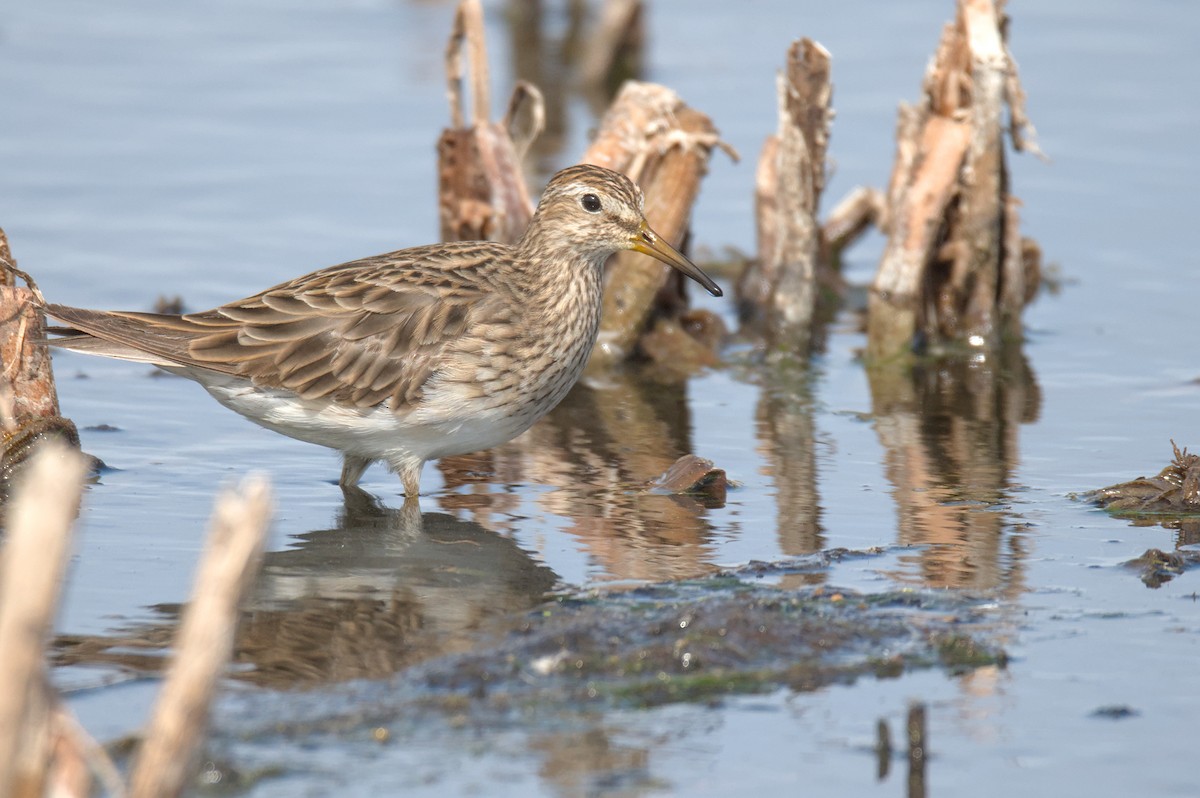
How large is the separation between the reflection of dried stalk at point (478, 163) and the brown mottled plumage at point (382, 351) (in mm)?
2443

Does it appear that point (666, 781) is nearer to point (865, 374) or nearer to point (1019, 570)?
point (1019, 570)

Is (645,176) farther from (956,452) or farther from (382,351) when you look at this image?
→ (382,351)

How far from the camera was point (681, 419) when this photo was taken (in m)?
10.4

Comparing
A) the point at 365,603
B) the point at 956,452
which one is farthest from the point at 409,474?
the point at 956,452

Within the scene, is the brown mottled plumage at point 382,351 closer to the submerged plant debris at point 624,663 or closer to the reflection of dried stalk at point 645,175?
the submerged plant debris at point 624,663

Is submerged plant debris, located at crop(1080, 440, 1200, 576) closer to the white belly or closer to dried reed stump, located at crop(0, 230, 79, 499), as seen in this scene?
the white belly

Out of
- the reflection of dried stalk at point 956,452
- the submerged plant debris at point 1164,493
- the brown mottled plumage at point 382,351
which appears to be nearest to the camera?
the reflection of dried stalk at point 956,452

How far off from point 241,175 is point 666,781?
10363 millimetres

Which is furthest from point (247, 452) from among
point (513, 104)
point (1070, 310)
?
point (1070, 310)

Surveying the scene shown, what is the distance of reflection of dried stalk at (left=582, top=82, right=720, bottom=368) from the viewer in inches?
450

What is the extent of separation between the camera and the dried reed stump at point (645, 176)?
450 inches

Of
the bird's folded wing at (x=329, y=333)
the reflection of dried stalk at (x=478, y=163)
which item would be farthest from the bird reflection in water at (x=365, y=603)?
the reflection of dried stalk at (x=478, y=163)

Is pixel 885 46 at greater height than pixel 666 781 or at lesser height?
greater

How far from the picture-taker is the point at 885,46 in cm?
1811
